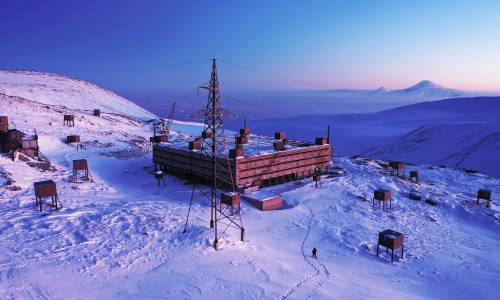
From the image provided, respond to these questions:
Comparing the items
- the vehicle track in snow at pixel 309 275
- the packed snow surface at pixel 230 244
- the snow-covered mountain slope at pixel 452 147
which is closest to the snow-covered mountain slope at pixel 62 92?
the packed snow surface at pixel 230 244

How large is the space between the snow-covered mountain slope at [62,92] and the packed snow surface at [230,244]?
2248 inches

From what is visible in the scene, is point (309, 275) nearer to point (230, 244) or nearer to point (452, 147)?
point (230, 244)

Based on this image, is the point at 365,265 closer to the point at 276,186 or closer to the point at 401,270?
the point at 401,270

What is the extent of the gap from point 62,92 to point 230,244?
90.5 m

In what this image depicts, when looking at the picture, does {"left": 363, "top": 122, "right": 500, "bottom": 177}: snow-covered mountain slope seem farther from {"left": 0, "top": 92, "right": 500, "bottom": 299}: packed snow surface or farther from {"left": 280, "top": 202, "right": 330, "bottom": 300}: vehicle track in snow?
{"left": 280, "top": 202, "right": 330, "bottom": 300}: vehicle track in snow

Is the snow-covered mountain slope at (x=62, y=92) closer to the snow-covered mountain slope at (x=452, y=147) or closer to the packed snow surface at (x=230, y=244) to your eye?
the packed snow surface at (x=230, y=244)

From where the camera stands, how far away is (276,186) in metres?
32.3

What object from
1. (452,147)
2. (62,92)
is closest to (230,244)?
(452,147)

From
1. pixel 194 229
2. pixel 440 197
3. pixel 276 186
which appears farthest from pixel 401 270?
pixel 440 197

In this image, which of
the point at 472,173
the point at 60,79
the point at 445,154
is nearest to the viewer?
the point at 472,173

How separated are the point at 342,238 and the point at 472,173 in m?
36.0

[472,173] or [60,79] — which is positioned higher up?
[60,79]

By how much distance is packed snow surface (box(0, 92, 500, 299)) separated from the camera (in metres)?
15.8

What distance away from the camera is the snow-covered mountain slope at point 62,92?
269 feet
